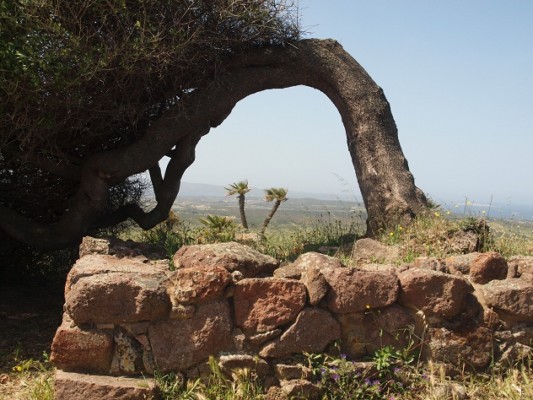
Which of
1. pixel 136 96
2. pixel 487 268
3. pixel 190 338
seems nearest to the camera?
pixel 190 338

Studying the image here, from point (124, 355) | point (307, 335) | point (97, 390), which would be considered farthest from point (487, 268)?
point (97, 390)

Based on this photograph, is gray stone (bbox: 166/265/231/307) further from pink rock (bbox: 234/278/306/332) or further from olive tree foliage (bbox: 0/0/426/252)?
olive tree foliage (bbox: 0/0/426/252)

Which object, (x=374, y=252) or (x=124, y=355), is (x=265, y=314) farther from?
(x=374, y=252)

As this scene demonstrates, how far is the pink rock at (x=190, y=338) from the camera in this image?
4418 millimetres

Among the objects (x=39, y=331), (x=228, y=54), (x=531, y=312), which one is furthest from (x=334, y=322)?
(x=228, y=54)

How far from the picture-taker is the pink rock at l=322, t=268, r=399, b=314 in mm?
4605

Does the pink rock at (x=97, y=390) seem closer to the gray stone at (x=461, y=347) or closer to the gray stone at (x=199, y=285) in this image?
the gray stone at (x=199, y=285)

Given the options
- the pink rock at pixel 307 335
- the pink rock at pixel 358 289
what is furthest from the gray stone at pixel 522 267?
the pink rock at pixel 307 335

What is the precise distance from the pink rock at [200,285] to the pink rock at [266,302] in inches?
6.1

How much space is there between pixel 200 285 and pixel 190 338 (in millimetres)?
418

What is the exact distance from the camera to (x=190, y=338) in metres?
4.44

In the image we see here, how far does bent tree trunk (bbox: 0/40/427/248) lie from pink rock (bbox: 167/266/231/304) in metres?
2.72

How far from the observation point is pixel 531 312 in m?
4.82

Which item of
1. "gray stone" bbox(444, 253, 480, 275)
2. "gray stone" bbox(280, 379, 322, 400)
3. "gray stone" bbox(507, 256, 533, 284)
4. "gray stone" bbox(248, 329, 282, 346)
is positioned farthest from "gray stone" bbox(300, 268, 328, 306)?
"gray stone" bbox(507, 256, 533, 284)
